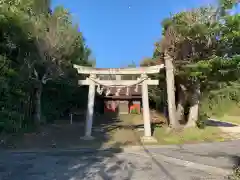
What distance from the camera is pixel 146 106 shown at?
47.3ft

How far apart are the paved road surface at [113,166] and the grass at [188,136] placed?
411 cm

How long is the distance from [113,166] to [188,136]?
762 centimetres

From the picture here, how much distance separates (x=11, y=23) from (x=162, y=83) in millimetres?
11309

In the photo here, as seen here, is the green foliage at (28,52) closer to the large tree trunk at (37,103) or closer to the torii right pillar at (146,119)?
the large tree trunk at (37,103)

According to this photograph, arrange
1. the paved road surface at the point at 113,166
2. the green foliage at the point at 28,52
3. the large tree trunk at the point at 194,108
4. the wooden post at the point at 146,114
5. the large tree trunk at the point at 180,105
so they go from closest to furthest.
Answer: the paved road surface at the point at 113,166, the green foliage at the point at 28,52, the wooden post at the point at 146,114, the large tree trunk at the point at 194,108, the large tree trunk at the point at 180,105

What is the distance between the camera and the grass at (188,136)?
13866 millimetres

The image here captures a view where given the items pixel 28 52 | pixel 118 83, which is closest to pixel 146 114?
pixel 118 83

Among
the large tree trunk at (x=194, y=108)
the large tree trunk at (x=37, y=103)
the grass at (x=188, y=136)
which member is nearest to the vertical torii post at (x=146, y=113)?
the grass at (x=188, y=136)

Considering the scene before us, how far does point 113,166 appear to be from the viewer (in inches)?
322

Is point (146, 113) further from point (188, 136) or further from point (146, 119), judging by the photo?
point (188, 136)

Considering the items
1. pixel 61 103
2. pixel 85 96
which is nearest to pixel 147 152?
pixel 61 103

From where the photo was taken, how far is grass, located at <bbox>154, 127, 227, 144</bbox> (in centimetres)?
1387

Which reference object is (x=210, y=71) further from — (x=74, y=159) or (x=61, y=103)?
(x=61, y=103)

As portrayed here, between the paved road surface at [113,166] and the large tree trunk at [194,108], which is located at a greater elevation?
→ the large tree trunk at [194,108]
